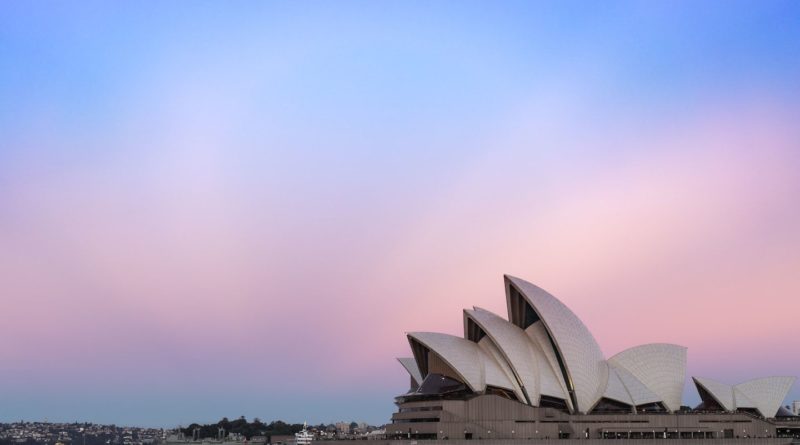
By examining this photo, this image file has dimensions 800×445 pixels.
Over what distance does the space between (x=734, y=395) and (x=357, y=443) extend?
37.6 m

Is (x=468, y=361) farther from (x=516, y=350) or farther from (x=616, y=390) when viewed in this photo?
(x=616, y=390)

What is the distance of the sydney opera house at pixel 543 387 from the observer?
7225cm

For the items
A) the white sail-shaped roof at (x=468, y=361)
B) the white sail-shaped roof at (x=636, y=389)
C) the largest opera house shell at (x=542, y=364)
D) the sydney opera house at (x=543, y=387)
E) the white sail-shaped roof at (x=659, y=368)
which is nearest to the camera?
the sydney opera house at (x=543, y=387)

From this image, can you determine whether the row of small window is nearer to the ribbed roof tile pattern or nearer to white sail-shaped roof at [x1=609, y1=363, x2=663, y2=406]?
the ribbed roof tile pattern

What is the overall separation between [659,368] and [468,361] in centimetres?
1937

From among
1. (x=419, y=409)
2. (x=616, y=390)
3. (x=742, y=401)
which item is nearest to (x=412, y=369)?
(x=419, y=409)

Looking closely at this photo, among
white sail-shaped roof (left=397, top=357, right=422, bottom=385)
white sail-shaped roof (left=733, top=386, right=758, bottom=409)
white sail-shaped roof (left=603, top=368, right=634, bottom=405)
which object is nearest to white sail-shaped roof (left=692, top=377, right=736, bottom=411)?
white sail-shaped roof (left=733, top=386, right=758, bottom=409)

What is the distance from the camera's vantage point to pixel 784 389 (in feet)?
273

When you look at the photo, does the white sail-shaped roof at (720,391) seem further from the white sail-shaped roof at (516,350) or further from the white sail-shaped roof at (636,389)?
the white sail-shaped roof at (516,350)

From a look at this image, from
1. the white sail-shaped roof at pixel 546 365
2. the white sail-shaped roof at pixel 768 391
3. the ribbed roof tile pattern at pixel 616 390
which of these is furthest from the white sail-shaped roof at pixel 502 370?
the white sail-shaped roof at pixel 768 391

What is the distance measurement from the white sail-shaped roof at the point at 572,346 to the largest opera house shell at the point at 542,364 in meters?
0.09

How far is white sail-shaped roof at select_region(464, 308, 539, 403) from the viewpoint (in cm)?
7269

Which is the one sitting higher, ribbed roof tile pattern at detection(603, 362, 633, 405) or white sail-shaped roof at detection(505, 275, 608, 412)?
white sail-shaped roof at detection(505, 275, 608, 412)

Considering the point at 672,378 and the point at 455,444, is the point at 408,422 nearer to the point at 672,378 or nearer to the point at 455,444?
the point at 455,444
